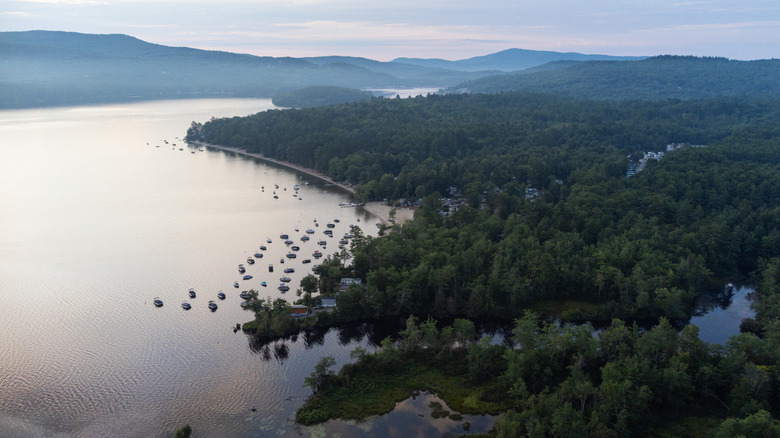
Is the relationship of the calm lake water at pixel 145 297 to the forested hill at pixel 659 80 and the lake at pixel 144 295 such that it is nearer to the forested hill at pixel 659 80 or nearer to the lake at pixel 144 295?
the lake at pixel 144 295

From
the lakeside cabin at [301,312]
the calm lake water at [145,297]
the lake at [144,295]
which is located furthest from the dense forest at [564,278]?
the lake at [144,295]

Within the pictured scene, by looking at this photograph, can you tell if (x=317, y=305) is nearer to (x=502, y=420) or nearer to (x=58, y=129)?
(x=502, y=420)

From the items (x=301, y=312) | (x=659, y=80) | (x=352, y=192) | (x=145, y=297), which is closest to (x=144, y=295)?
(x=145, y=297)

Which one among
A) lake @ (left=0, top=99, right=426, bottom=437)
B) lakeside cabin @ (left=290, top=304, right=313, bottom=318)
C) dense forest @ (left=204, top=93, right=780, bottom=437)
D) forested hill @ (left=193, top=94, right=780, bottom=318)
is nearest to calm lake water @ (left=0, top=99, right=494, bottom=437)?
lake @ (left=0, top=99, right=426, bottom=437)

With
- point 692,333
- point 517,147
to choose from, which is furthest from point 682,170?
point 692,333

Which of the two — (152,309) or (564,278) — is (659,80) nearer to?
(564,278)
